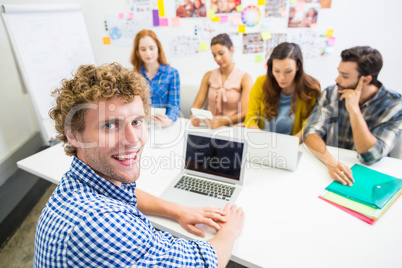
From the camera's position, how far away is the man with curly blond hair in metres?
0.60

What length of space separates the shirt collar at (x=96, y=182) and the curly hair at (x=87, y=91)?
4.4 inches

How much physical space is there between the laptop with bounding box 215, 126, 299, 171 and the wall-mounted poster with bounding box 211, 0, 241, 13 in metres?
1.54

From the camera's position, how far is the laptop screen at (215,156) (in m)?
1.20

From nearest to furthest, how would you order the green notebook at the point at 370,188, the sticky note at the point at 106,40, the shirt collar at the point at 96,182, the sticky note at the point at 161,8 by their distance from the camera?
1. the shirt collar at the point at 96,182
2. the green notebook at the point at 370,188
3. the sticky note at the point at 161,8
4. the sticky note at the point at 106,40

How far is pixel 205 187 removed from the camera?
120 cm

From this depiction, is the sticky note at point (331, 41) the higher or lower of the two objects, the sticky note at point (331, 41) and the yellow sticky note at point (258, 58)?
the higher

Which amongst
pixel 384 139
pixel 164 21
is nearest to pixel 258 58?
pixel 164 21

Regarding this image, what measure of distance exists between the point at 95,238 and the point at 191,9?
8.15ft

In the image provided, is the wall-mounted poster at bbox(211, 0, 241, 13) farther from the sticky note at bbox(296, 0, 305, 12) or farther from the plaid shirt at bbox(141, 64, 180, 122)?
the plaid shirt at bbox(141, 64, 180, 122)

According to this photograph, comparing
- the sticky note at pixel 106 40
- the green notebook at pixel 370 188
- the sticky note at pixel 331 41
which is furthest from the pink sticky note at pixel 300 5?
the sticky note at pixel 106 40

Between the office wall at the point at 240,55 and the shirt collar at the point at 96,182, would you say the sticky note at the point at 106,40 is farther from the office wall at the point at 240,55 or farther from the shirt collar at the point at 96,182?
the shirt collar at the point at 96,182

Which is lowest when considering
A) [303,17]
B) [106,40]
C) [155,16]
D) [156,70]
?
[156,70]

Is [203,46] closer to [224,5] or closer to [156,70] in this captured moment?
[224,5]

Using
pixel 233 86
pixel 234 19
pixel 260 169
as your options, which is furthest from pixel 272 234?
pixel 234 19
